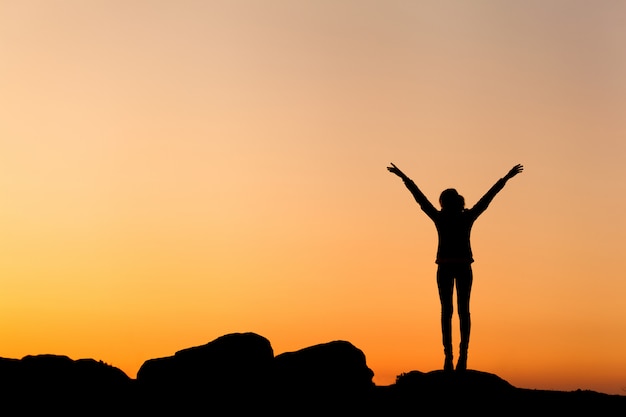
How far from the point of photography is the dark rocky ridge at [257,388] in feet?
60.4

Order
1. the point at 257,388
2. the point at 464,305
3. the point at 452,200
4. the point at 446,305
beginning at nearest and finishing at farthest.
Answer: the point at 257,388, the point at 452,200, the point at 464,305, the point at 446,305

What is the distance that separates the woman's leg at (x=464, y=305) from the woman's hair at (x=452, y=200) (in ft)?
4.07

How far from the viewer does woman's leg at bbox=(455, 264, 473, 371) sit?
19.3 metres

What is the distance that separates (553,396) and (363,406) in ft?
13.4

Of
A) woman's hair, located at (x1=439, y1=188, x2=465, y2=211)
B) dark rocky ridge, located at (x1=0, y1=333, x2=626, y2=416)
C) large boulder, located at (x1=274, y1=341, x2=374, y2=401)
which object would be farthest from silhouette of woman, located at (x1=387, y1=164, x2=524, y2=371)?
large boulder, located at (x1=274, y1=341, x2=374, y2=401)

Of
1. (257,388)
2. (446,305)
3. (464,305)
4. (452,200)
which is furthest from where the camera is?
Answer: (446,305)

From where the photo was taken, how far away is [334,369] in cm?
1944

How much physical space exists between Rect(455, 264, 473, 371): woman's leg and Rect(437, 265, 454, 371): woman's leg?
166 mm

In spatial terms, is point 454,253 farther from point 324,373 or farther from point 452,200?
point 324,373

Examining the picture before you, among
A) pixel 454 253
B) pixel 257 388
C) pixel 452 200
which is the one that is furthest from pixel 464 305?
pixel 257 388

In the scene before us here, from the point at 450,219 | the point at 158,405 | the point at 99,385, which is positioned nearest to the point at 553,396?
the point at 450,219

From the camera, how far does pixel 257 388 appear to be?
19.1 m

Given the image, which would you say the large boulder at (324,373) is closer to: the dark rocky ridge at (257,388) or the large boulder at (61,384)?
the dark rocky ridge at (257,388)

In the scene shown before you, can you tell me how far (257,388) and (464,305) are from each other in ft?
15.2
